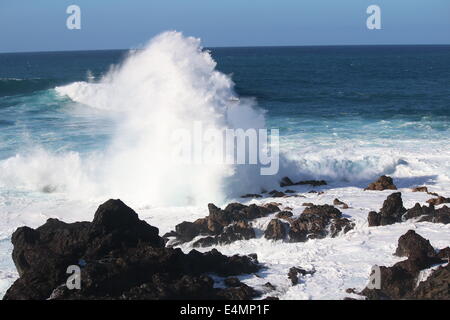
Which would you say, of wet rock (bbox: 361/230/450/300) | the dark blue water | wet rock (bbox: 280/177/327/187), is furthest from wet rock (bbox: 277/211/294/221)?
the dark blue water

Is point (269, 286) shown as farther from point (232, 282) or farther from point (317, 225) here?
point (317, 225)

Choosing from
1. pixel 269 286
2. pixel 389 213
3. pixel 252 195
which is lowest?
pixel 269 286

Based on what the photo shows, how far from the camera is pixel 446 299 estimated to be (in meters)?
11.6

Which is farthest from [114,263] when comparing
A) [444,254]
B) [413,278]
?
[444,254]

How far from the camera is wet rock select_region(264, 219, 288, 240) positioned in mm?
16297

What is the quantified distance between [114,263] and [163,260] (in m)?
0.97

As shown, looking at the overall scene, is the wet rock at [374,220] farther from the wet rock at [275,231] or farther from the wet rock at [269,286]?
the wet rock at [269,286]

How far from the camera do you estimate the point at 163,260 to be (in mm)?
12953

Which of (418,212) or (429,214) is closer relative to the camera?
(429,214)

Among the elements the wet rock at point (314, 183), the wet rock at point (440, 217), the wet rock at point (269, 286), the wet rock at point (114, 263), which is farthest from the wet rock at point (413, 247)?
the wet rock at point (314, 183)

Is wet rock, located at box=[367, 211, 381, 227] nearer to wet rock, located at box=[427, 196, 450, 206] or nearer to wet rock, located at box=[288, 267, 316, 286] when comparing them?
→ wet rock, located at box=[427, 196, 450, 206]

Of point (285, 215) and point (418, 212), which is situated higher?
point (418, 212)

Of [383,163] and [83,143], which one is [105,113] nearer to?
[83,143]
